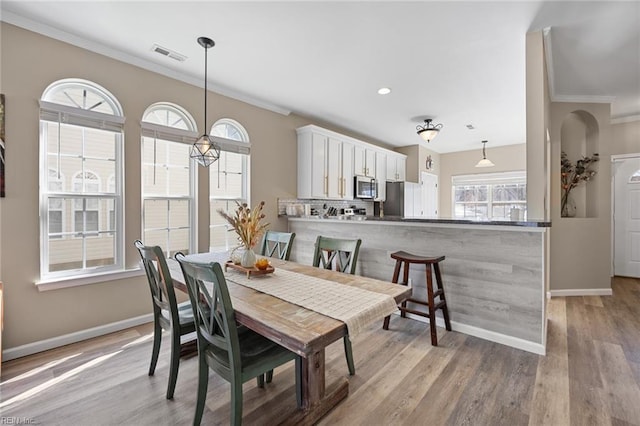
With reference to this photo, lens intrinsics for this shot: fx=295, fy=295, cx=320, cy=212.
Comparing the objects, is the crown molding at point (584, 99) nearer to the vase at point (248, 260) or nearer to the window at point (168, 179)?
the vase at point (248, 260)

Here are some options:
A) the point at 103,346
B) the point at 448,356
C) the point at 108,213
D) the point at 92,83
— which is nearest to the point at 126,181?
the point at 108,213

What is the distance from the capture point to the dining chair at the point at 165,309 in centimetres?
179

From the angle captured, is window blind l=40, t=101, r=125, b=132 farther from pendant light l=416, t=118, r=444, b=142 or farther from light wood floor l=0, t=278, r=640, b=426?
pendant light l=416, t=118, r=444, b=142

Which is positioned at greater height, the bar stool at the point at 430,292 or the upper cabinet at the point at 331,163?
the upper cabinet at the point at 331,163

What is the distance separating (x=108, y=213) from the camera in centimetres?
294

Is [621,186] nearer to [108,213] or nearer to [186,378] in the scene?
[186,378]

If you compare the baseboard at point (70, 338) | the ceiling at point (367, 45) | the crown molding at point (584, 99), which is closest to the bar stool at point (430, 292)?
the ceiling at point (367, 45)

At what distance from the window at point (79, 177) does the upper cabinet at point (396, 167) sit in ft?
16.3

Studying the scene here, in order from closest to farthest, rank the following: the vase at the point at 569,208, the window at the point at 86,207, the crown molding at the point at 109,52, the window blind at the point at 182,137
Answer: the crown molding at the point at 109,52 < the window at the point at 86,207 < the window blind at the point at 182,137 < the vase at the point at 569,208

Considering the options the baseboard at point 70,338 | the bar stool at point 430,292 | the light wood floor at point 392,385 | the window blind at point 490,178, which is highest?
the window blind at point 490,178

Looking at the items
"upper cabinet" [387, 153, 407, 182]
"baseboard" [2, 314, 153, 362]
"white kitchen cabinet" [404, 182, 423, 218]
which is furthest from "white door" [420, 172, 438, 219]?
"baseboard" [2, 314, 153, 362]

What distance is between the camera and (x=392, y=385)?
203 cm

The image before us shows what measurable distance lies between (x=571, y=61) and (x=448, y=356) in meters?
3.29

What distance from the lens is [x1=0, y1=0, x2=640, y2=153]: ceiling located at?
7.43ft
